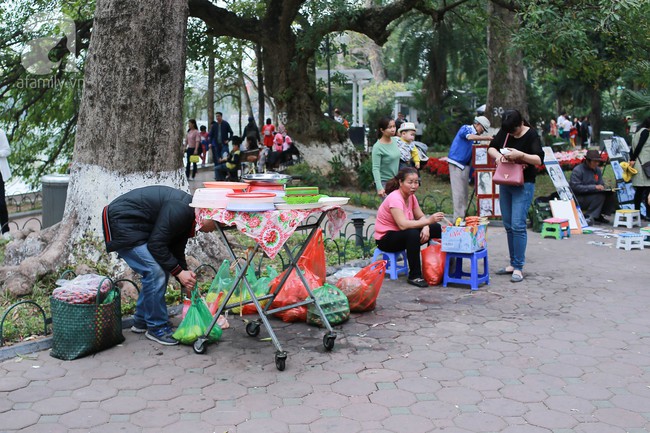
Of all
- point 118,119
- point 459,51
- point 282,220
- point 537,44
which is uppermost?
point 459,51

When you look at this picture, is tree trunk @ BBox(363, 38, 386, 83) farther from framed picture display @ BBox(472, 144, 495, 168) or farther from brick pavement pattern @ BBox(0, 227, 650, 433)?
brick pavement pattern @ BBox(0, 227, 650, 433)

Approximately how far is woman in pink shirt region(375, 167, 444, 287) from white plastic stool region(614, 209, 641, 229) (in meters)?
5.22

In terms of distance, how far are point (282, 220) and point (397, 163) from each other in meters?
3.93

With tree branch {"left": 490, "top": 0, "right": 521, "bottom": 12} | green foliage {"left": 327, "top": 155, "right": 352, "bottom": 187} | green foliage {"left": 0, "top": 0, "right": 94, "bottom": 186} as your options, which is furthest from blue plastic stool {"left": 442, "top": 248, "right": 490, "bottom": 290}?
green foliage {"left": 0, "top": 0, "right": 94, "bottom": 186}

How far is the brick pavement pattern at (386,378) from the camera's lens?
4156 millimetres

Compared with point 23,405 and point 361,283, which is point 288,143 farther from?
point 23,405

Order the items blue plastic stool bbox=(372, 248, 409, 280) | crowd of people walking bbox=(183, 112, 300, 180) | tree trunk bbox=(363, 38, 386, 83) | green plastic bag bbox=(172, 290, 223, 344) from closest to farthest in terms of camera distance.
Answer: green plastic bag bbox=(172, 290, 223, 344) < blue plastic stool bbox=(372, 248, 409, 280) < crowd of people walking bbox=(183, 112, 300, 180) < tree trunk bbox=(363, 38, 386, 83)

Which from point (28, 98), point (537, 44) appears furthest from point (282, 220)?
point (28, 98)

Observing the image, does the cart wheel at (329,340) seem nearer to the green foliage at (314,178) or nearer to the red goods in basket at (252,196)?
the red goods in basket at (252,196)

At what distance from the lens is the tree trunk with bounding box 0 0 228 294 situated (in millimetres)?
6793

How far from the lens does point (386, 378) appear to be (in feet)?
15.9

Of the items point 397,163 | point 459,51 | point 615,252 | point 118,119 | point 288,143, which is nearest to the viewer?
point 118,119

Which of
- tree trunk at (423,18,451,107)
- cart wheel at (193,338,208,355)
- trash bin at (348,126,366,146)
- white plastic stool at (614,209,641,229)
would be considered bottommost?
cart wheel at (193,338,208,355)

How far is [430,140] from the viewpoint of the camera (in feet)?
99.2
